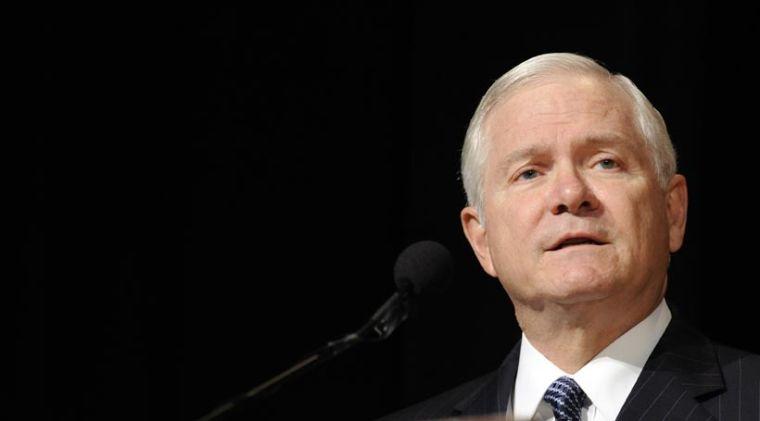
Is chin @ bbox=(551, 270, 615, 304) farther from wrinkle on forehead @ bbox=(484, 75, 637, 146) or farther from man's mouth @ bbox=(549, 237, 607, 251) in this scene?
wrinkle on forehead @ bbox=(484, 75, 637, 146)

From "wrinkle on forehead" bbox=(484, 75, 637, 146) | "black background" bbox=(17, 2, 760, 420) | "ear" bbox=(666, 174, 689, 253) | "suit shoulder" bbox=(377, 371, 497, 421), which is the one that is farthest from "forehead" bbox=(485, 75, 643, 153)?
"black background" bbox=(17, 2, 760, 420)

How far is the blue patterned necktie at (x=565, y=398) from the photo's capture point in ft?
6.57

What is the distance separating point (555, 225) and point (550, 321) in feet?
0.67

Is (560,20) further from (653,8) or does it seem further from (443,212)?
(443,212)

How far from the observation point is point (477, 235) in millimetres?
2369

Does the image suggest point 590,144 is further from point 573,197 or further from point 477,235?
point 477,235

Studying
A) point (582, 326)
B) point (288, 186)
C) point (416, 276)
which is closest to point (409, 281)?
point (416, 276)

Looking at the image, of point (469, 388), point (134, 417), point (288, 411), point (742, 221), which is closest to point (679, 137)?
point (742, 221)

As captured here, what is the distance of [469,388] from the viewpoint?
2.38 meters

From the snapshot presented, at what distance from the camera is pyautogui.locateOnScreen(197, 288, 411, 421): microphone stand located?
1891mm

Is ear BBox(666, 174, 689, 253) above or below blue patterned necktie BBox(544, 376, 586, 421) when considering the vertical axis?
above

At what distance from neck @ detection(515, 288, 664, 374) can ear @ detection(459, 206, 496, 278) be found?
211 mm

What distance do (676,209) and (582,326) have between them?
0.32m

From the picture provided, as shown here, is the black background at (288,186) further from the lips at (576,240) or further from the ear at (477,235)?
the lips at (576,240)
